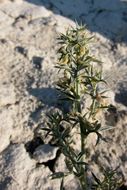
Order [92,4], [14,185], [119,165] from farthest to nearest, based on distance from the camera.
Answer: [92,4]
[119,165]
[14,185]

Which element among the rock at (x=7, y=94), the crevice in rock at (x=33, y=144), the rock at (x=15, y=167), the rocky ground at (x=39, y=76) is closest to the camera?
the rock at (x=15, y=167)

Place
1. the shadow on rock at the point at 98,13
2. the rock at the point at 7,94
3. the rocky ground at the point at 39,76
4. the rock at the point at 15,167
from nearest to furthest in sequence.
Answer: the rock at the point at 15,167 < the rocky ground at the point at 39,76 < the rock at the point at 7,94 < the shadow on rock at the point at 98,13

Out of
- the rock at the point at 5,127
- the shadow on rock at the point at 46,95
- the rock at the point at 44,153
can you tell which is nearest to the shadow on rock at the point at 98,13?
the shadow on rock at the point at 46,95

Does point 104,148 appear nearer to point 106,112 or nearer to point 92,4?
point 106,112

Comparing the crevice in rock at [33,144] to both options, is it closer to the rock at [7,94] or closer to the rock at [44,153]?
the rock at [44,153]

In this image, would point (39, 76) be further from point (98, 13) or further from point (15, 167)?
point (98, 13)

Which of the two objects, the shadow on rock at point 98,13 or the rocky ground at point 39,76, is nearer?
the rocky ground at point 39,76

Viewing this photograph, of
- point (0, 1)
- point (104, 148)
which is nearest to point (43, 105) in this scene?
point (104, 148)

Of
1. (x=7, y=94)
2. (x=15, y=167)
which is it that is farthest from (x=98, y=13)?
(x=15, y=167)
